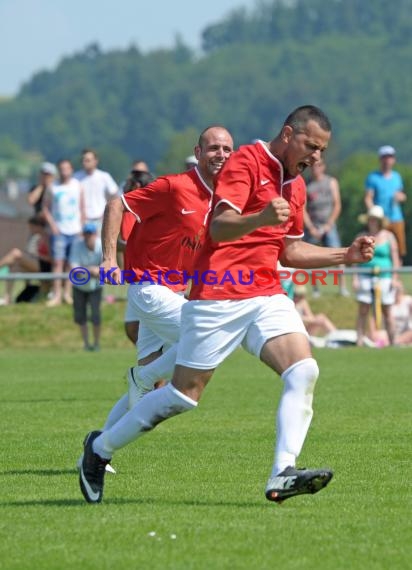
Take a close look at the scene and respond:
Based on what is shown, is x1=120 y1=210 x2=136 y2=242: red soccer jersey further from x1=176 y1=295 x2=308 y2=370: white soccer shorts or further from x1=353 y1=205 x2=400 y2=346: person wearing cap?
x1=353 y1=205 x2=400 y2=346: person wearing cap

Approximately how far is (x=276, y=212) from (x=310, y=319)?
53.7ft

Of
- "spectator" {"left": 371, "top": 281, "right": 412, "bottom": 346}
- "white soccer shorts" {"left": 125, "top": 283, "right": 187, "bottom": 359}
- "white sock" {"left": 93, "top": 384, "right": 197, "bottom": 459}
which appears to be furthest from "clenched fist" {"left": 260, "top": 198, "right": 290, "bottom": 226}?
"spectator" {"left": 371, "top": 281, "right": 412, "bottom": 346}

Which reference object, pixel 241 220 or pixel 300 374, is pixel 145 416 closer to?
pixel 300 374

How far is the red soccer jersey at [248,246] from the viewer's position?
7.80 m

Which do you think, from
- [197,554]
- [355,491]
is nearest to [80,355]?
[355,491]

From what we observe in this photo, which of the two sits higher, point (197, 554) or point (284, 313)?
point (284, 313)

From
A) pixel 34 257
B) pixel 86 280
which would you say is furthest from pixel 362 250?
pixel 34 257

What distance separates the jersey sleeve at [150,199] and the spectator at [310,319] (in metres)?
13.2

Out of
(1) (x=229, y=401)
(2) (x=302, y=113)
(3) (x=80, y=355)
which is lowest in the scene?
(3) (x=80, y=355)

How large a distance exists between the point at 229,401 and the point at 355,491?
20.3 feet

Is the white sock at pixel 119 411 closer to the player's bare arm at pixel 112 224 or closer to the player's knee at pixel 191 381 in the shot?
the player's bare arm at pixel 112 224

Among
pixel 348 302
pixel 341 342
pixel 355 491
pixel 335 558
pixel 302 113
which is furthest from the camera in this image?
pixel 348 302

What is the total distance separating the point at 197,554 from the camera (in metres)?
6.68

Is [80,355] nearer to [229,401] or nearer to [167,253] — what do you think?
[229,401]
